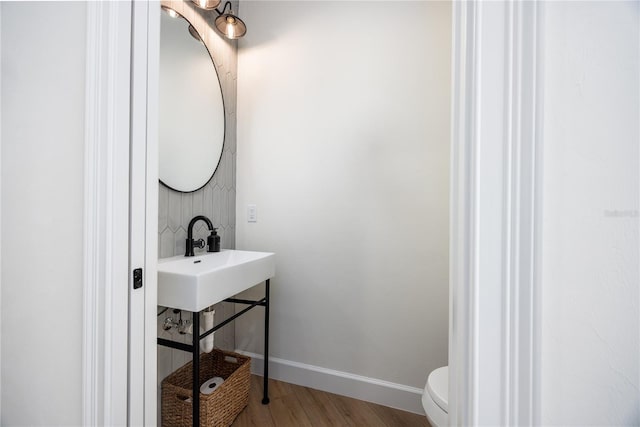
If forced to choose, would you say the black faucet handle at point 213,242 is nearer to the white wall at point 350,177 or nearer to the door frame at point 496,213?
the white wall at point 350,177

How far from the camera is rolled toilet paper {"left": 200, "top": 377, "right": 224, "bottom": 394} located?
142cm

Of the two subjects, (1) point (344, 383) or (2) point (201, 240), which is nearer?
(2) point (201, 240)

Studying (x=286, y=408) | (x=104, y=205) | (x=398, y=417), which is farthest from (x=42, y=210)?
(x=398, y=417)

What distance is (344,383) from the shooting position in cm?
171

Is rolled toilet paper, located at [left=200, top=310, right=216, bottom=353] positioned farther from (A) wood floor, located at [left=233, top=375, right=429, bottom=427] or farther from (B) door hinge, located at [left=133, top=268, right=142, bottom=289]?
(B) door hinge, located at [left=133, top=268, right=142, bottom=289]

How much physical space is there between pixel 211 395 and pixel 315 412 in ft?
1.90

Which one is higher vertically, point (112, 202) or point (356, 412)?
point (112, 202)

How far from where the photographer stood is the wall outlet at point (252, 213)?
6.33ft

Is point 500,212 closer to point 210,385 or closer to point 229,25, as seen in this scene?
point 210,385

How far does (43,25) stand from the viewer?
0.89 meters

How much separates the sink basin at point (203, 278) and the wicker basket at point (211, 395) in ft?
1.60

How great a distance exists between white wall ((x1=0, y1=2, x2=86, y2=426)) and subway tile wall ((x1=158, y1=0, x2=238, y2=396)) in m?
0.51

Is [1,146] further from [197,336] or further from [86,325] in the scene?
[197,336]

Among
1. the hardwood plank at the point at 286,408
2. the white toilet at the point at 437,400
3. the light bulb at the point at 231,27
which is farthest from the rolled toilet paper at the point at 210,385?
the light bulb at the point at 231,27
